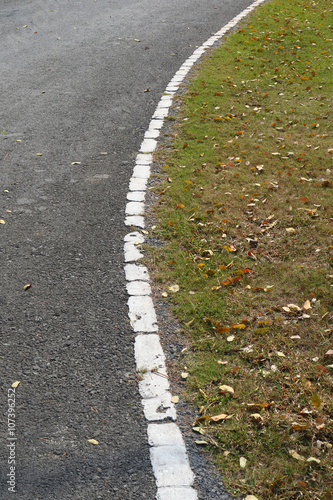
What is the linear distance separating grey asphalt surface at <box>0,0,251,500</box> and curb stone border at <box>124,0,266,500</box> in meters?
0.05

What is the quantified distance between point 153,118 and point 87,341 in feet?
14.4

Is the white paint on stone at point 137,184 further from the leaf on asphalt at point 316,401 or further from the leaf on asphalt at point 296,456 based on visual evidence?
the leaf on asphalt at point 296,456

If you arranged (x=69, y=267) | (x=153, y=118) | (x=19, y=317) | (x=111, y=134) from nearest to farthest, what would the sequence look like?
(x=19, y=317) → (x=69, y=267) → (x=111, y=134) → (x=153, y=118)

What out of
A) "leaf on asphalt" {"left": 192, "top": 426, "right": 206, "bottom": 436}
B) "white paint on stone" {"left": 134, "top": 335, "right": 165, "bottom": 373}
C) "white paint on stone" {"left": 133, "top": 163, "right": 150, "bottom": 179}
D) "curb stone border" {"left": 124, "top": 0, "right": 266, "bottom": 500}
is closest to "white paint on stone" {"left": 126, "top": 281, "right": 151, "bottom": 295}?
"curb stone border" {"left": 124, "top": 0, "right": 266, "bottom": 500}

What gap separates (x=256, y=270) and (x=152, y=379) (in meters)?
1.37

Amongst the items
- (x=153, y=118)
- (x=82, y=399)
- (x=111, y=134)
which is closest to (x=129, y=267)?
(x=82, y=399)

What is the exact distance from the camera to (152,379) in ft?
9.38

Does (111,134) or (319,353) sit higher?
(111,134)

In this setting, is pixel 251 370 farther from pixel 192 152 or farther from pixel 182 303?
pixel 192 152

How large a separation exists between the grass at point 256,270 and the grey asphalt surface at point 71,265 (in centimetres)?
38

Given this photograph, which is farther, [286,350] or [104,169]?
[104,169]

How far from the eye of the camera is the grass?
250 cm

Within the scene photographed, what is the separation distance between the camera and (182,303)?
11.3 feet

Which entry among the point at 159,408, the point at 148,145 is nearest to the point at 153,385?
the point at 159,408
